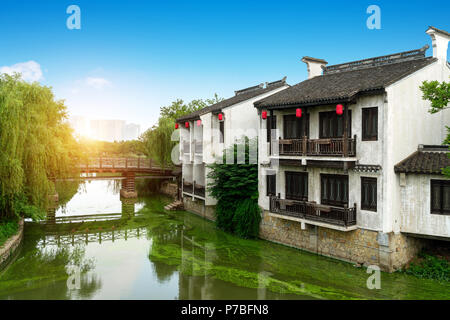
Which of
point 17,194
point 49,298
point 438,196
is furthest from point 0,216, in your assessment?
point 438,196

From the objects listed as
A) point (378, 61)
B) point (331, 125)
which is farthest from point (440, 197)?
point (378, 61)

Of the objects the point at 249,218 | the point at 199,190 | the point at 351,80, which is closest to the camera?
the point at 351,80

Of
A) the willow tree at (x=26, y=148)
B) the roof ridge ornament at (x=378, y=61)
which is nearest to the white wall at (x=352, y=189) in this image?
the roof ridge ornament at (x=378, y=61)

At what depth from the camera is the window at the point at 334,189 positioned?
42.9 feet

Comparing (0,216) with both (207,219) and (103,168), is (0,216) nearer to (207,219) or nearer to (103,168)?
Result: (207,219)

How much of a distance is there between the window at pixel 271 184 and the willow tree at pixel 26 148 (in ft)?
32.9

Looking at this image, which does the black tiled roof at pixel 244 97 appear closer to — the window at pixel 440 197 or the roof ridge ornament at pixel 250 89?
the roof ridge ornament at pixel 250 89

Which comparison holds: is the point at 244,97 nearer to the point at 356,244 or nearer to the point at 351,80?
the point at 351,80

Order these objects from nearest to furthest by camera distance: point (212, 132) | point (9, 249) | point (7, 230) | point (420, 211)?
point (420, 211) → point (9, 249) → point (7, 230) → point (212, 132)

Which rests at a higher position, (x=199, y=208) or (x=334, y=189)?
(x=334, y=189)

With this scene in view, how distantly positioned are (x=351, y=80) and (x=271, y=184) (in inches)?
211

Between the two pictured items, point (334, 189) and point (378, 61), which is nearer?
point (334, 189)

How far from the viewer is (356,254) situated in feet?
41.4

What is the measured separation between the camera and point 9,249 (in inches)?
552
